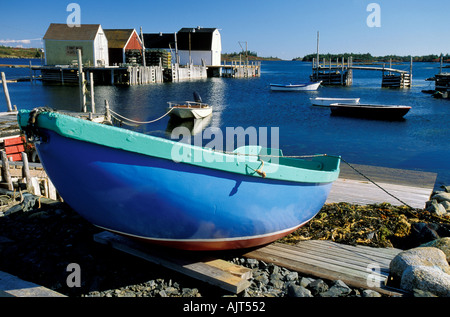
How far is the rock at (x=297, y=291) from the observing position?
15.4ft

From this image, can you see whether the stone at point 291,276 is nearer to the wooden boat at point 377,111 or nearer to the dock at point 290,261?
the dock at point 290,261

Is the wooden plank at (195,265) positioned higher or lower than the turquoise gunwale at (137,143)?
lower

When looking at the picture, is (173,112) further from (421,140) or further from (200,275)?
(200,275)

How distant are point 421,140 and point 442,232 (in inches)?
734

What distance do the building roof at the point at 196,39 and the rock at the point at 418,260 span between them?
7297 centimetres

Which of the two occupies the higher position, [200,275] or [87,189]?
[87,189]

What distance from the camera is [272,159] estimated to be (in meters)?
7.29

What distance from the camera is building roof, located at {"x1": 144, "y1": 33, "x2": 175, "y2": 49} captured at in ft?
251

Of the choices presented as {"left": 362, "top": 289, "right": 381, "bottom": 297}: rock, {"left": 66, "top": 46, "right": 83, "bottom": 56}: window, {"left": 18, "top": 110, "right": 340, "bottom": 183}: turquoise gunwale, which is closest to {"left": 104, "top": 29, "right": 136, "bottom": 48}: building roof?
{"left": 66, "top": 46, "right": 83, "bottom": 56}: window

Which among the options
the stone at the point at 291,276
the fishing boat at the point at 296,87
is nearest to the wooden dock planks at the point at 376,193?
the stone at the point at 291,276

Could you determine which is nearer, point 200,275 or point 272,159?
point 200,275
